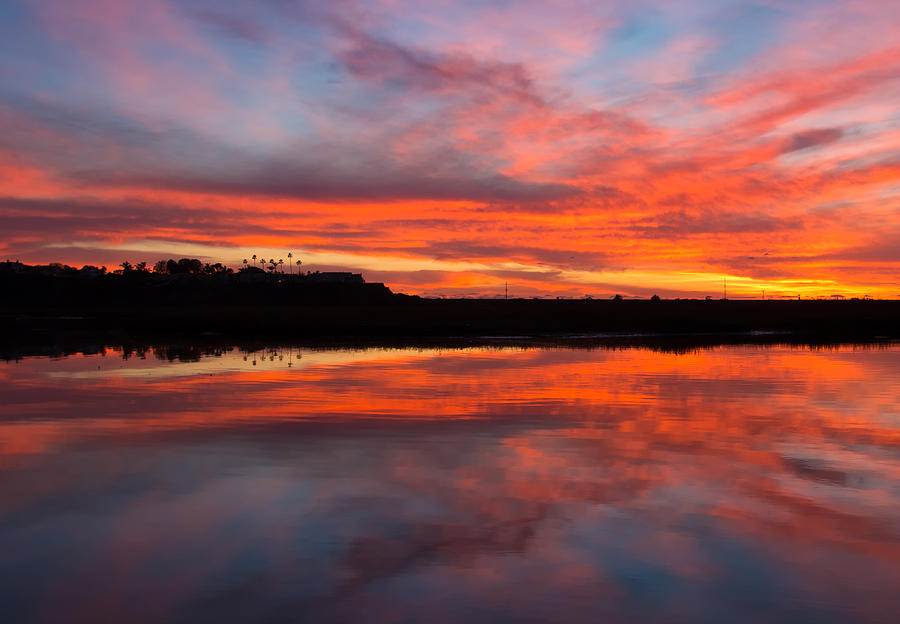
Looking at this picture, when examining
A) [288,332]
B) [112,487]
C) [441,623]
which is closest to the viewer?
[441,623]

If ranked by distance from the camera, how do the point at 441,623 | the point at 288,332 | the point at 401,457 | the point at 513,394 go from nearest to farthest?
the point at 441,623 < the point at 401,457 < the point at 513,394 < the point at 288,332

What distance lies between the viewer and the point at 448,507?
11617 mm

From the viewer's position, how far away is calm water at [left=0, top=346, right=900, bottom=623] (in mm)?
8430

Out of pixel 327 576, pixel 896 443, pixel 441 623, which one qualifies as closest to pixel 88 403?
pixel 327 576

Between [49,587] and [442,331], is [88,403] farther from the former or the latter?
[442,331]

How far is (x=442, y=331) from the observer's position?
61.8 m

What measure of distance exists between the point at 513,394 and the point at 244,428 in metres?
9.33

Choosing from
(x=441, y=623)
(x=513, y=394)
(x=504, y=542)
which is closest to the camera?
(x=441, y=623)

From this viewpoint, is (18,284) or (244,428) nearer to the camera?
(244,428)

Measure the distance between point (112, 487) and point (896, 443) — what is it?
650 inches

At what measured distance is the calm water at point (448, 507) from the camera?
8.43 m

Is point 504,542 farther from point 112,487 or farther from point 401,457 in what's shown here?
point 112,487

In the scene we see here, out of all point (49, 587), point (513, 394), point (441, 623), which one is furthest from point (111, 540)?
point (513, 394)

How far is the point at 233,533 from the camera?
10.4 metres
